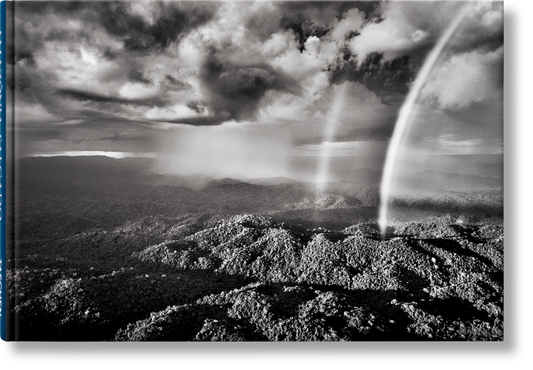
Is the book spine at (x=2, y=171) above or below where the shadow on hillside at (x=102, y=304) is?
above

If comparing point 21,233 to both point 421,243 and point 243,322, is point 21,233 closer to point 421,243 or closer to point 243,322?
point 243,322

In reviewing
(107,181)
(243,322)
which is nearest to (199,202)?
(107,181)

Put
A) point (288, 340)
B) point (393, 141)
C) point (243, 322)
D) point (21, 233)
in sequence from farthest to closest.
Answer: point (21, 233) → point (393, 141) → point (243, 322) → point (288, 340)

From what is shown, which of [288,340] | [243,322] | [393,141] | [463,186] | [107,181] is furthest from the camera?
[107,181]

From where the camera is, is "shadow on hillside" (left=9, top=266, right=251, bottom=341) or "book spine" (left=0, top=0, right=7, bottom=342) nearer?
"shadow on hillside" (left=9, top=266, right=251, bottom=341)

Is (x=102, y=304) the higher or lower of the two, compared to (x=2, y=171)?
lower

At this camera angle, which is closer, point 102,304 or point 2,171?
point 2,171

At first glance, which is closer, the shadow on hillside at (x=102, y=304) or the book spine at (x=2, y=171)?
the shadow on hillside at (x=102, y=304)

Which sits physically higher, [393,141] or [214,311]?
[393,141]

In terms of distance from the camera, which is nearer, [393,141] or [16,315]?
[16,315]

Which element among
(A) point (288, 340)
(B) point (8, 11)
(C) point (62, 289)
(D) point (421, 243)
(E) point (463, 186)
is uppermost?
(B) point (8, 11)

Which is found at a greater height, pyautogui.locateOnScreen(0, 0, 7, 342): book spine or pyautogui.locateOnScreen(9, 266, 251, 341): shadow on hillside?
pyautogui.locateOnScreen(0, 0, 7, 342): book spine
